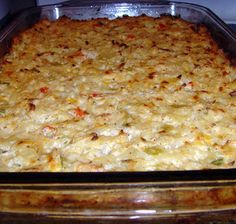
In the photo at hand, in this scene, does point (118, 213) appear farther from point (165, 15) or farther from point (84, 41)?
point (165, 15)

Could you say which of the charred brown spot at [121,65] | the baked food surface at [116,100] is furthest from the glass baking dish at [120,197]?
the charred brown spot at [121,65]

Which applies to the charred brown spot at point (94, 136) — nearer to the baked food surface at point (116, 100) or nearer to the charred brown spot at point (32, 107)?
the baked food surface at point (116, 100)

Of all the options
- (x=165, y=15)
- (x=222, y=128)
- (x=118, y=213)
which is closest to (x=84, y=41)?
(x=165, y=15)

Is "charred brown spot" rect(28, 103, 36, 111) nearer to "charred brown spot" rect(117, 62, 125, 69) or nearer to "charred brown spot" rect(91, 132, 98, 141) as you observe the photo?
"charred brown spot" rect(91, 132, 98, 141)

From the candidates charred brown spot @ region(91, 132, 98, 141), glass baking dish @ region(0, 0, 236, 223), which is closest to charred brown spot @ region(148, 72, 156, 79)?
charred brown spot @ region(91, 132, 98, 141)

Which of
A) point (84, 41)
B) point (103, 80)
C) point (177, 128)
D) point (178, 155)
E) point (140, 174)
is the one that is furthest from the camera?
point (84, 41)

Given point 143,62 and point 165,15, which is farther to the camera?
point 165,15
